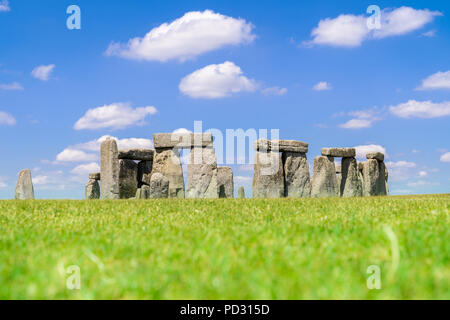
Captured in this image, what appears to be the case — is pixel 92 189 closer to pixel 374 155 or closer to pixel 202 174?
pixel 202 174

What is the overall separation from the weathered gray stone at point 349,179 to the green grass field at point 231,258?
582 inches

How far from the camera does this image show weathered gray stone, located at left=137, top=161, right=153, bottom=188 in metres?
22.2

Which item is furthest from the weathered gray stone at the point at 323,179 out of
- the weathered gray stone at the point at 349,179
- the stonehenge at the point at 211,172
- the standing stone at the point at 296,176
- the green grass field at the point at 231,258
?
the green grass field at the point at 231,258

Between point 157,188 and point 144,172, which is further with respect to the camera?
point 144,172

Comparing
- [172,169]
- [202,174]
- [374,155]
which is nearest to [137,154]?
[172,169]

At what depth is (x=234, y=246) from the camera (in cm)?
455

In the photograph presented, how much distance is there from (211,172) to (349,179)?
22.5ft

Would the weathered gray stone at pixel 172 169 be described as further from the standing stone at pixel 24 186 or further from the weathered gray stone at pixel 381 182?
the weathered gray stone at pixel 381 182

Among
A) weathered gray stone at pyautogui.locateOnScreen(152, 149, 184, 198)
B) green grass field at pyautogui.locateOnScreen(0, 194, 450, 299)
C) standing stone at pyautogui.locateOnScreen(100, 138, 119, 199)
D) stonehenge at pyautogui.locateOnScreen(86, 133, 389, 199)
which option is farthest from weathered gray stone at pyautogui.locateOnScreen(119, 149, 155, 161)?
green grass field at pyautogui.locateOnScreen(0, 194, 450, 299)

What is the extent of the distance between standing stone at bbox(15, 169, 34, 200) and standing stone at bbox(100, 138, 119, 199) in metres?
3.61

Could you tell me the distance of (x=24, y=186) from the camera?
68.4 ft

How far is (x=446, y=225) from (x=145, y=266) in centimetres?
396

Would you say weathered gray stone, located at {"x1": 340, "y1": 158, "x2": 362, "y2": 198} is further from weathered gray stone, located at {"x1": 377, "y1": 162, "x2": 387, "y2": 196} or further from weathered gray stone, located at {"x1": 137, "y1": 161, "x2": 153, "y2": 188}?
weathered gray stone, located at {"x1": 137, "y1": 161, "x2": 153, "y2": 188}
